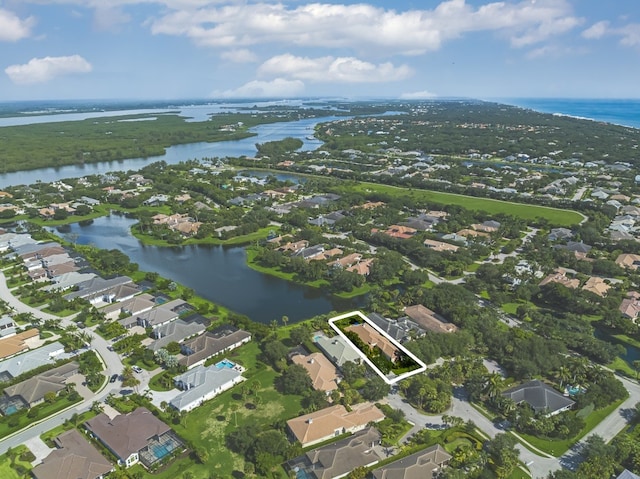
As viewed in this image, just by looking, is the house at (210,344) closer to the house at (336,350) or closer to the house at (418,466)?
the house at (336,350)

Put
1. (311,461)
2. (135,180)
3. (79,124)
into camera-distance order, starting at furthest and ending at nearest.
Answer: (79,124), (135,180), (311,461)

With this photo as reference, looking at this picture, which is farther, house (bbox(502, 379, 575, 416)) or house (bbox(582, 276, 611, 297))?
house (bbox(582, 276, 611, 297))

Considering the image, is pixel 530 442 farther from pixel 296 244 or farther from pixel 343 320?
pixel 296 244

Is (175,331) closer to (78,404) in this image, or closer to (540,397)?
(78,404)

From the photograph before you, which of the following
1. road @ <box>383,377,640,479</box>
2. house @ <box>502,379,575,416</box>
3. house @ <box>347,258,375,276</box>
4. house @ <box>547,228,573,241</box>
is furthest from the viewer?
house @ <box>547,228,573,241</box>

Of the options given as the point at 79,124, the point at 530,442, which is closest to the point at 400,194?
the point at 530,442

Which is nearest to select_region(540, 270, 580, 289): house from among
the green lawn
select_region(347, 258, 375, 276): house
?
select_region(347, 258, 375, 276): house

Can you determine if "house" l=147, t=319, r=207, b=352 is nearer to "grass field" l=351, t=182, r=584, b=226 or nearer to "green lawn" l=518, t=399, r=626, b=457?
"green lawn" l=518, t=399, r=626, b=457
